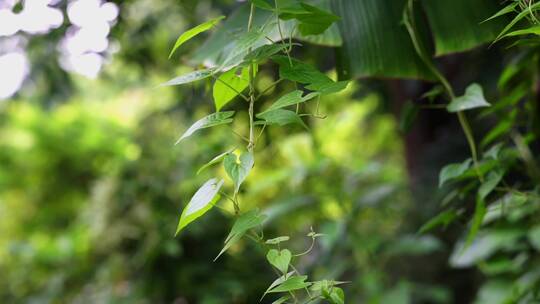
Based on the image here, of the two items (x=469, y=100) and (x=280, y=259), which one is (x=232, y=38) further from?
(x=280, y=259)

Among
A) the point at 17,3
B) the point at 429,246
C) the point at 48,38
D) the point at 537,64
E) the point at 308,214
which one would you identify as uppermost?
the point at 17,3

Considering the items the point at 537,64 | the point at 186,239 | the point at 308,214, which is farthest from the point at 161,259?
the point at 537,64

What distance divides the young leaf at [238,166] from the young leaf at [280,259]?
0.30 ft

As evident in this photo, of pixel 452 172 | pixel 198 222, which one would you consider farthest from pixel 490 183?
pixel 198 222

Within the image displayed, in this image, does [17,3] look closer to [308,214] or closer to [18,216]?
[308,214]

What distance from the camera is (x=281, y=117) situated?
0.65m

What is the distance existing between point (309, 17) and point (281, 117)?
0.44 ft

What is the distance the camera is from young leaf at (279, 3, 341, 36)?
677mm

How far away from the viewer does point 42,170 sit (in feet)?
14.6

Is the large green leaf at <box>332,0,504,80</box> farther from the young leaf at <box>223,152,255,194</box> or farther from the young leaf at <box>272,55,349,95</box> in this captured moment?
the young leaf at <box>223,152,255,194</box>

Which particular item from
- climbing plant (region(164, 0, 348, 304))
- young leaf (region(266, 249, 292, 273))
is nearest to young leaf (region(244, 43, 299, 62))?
climbing plant (region(164, 0, 348, 304))

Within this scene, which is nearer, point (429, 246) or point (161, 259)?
point (429, 246)

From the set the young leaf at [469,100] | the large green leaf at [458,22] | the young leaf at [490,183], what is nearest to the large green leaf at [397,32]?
the large green leaf at [458,22]

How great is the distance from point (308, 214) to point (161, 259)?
0.74 metres
